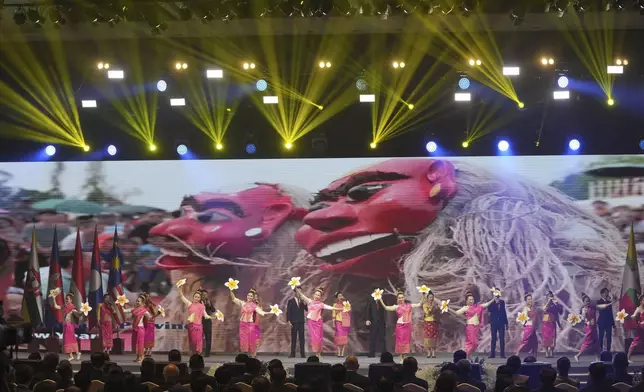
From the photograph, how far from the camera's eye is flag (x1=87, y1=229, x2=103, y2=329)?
15.6 meters

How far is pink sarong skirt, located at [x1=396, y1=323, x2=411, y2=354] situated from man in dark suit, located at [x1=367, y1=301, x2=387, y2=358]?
35 cm

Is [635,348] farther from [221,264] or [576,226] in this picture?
[221,264]

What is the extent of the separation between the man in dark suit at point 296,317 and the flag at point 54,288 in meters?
3.87

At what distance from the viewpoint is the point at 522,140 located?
15609 millimetres

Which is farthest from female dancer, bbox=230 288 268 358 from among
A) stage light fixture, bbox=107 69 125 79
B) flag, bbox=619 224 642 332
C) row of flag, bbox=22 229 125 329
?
flag, bbox=619 224 642 332

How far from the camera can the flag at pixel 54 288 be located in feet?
51.0

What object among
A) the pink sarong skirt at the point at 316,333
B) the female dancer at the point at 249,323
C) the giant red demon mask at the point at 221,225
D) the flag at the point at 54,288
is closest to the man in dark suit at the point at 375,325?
the pink sarong skirt at the point at 316,333

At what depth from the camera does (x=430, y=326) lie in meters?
14.9

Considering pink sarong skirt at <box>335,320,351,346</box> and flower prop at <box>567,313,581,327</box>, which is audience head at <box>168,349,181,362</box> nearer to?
pink sarong skirt at <box>335,320,351,346</box>

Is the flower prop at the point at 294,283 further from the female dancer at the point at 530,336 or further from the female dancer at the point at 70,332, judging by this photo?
the female dancer at the point at 530,336

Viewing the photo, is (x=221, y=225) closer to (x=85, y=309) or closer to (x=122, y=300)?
(x=122, y=300)

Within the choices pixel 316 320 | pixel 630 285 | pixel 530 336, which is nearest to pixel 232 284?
pixel 316 320

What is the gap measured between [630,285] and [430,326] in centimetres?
338

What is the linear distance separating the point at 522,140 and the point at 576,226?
1.69 m
